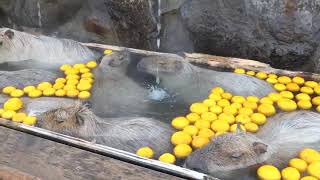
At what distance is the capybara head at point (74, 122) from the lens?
3.13 meters

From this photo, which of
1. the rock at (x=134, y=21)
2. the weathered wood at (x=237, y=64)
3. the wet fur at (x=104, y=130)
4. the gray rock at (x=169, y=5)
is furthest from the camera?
the gray rock at (x=169, y=5)

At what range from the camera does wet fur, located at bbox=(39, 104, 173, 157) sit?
10.2 feet

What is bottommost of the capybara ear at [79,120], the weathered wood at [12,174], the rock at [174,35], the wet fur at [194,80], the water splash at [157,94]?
the weathered wood at [12,174]

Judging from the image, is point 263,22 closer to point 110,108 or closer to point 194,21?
point 194,21

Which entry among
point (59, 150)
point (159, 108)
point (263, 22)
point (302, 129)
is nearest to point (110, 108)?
point (159, 108)

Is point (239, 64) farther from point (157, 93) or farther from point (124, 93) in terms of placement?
point (124, 93)

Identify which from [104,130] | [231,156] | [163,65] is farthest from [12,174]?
[163,65]

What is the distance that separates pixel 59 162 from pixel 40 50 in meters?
2.22

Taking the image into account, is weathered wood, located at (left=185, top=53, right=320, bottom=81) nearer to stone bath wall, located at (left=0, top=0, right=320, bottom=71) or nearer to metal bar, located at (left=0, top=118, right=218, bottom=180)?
stone bath wall, located at (left=0, top=0, right=320, bottom=71)

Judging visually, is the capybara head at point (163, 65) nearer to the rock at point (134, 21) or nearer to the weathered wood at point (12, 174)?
the rock at point (134, 21)

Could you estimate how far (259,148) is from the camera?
276 cm

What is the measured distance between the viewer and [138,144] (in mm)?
3125

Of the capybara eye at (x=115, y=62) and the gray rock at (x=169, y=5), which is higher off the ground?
the gray rock at (x=169, y=5)

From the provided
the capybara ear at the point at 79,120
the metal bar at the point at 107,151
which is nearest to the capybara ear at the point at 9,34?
the metal bar at the point at 107,151
